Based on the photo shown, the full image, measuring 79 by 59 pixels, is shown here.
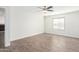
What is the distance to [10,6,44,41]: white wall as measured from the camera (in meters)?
1.38

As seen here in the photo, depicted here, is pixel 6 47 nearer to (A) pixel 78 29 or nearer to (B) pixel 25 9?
(B) pixel 25 9

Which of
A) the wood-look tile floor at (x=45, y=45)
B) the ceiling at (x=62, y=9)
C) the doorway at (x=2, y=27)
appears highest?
the ceiling at (x=62, y=9)

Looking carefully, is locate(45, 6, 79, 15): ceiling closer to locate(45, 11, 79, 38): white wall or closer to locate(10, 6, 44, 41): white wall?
locate(45, 11, 79, 38): white wall

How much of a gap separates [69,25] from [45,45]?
487 mm

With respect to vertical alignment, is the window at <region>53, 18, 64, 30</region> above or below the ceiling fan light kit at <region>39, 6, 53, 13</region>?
below

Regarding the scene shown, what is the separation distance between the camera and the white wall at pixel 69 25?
4.49 ft

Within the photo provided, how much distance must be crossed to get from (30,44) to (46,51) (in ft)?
0.89

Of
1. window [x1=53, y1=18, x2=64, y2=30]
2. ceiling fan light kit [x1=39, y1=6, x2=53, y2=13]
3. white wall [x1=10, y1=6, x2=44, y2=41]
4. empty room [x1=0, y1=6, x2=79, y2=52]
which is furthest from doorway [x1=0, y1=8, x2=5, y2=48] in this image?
window [x1=53, y1=18, x2=64, y2=30]

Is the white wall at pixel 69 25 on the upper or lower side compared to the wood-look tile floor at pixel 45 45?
upper

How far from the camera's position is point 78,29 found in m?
1.37

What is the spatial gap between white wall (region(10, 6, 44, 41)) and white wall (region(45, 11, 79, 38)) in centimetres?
10

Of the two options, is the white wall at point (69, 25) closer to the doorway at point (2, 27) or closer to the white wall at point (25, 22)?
the white wall at point (25, 22)

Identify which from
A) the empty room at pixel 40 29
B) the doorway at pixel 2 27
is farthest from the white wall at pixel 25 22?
the doorway at pixel 2 27
